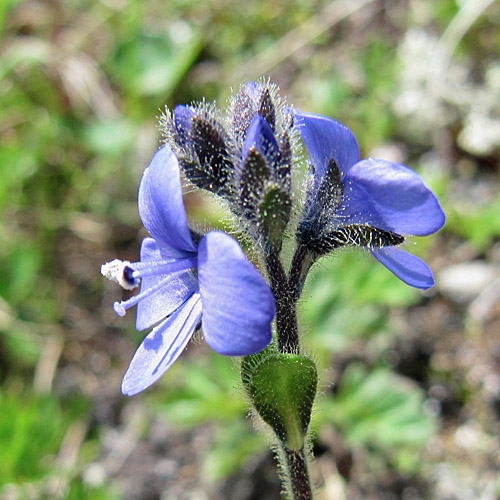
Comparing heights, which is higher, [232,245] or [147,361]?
[232,245]

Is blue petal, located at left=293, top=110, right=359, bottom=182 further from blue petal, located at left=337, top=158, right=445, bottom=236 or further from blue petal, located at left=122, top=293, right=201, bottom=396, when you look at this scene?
blue petal, located at left=122, top=293, right=201, bottom=396

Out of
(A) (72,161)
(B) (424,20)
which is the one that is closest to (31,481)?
(A) (72,161)

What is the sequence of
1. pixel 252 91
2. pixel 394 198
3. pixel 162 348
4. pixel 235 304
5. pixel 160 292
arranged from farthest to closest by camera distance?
pixel 160 292, pixel 252 91, pixel 162 348, pixel 394 198, pixel 235 304

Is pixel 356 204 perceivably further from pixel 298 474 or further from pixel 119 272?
pixel 298 474

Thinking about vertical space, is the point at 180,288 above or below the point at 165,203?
below

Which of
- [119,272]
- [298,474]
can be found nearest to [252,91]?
[119,272]

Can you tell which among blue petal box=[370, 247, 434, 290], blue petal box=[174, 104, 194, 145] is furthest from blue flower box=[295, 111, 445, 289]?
blue petal box=[174, 104, 194, 145]

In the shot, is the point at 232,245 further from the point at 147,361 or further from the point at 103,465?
the point at 103,465
